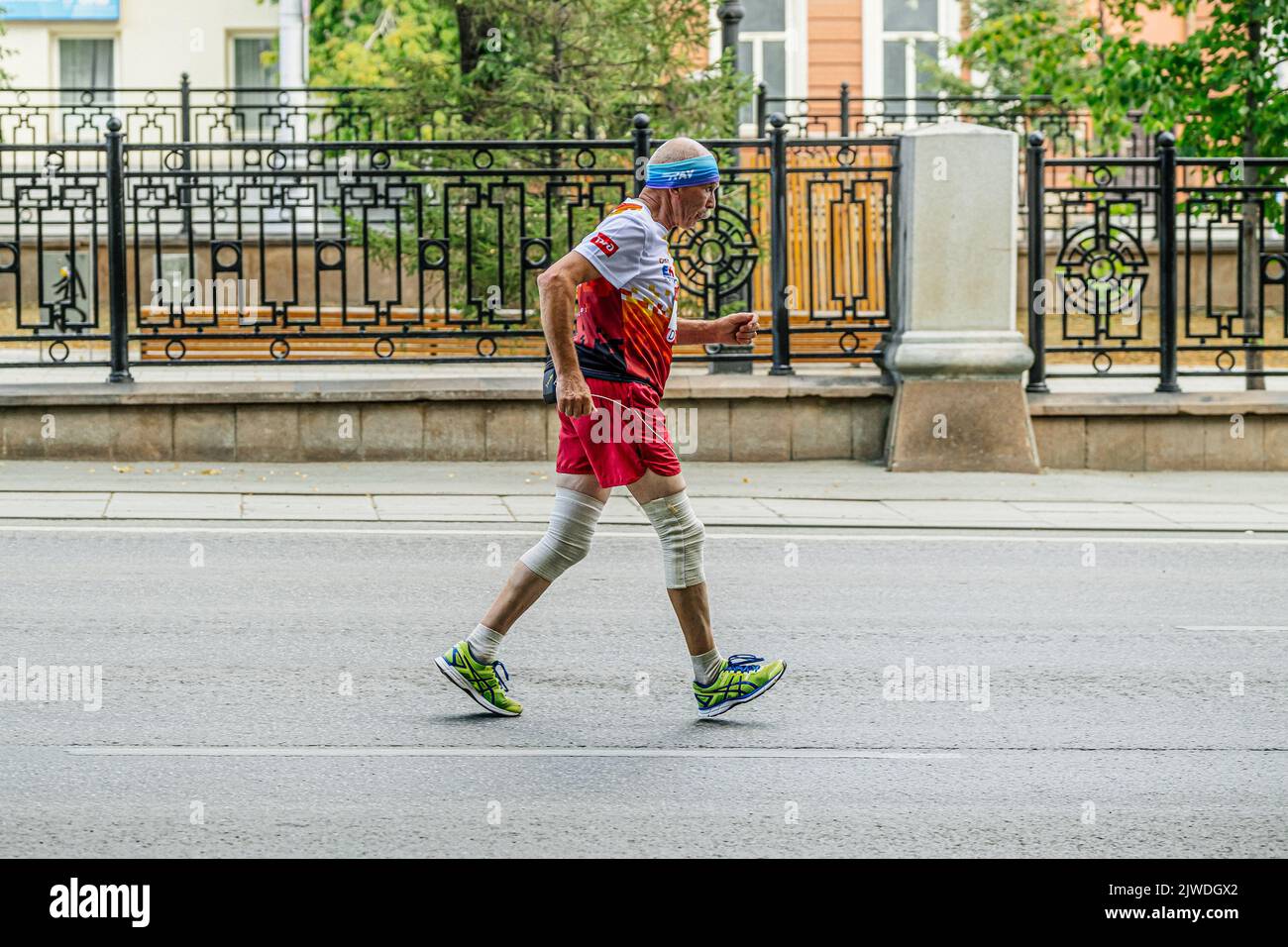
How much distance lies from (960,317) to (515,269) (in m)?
3.65

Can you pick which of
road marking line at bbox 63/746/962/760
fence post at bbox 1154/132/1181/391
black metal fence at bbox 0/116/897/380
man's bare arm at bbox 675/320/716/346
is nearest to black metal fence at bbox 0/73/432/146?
black metal fence at bbox 0/116/897/380

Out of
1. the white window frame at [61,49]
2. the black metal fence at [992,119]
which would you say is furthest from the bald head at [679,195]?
the white window frame at [61,49]

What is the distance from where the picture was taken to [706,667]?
22.5 feet

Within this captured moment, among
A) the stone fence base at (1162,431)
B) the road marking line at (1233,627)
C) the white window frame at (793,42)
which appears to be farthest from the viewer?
the white window frame at (793,42)

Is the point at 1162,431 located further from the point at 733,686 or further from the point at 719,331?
the point at 733,686

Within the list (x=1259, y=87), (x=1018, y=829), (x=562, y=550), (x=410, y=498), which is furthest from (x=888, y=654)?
(x=1259, y=87)

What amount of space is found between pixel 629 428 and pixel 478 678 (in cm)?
100

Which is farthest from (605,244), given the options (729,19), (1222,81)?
(729,19)

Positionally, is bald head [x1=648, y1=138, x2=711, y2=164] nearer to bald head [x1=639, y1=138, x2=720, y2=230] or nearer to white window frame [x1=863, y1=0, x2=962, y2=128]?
bald head [x1=639, y1=138, x2=720, y2=230]

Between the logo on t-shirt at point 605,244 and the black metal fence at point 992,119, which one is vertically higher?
the black metal fence at point 992,119

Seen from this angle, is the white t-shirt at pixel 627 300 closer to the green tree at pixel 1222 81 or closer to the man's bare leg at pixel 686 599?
the man's bare leg at pixel 686 599

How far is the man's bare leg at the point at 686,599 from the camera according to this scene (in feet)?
21.9

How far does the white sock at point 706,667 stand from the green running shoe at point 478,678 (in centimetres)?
63

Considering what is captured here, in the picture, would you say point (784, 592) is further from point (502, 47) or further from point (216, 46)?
point (216, 46)
